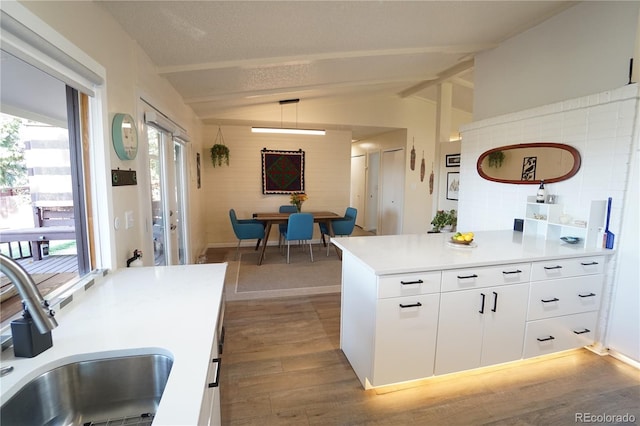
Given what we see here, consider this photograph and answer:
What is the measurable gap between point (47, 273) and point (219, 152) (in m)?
4.26

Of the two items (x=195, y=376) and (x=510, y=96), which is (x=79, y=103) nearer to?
(x=195, y=376)

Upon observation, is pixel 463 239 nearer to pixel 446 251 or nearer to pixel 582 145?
pixel 446 251

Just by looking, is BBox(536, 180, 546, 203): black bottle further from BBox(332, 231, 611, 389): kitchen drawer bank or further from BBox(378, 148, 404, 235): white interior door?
BBox(378, 148, 404, 235): white interior door

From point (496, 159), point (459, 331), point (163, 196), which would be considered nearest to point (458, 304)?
point (459, 331)

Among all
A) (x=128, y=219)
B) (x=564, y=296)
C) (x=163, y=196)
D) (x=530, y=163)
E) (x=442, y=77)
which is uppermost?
(x=442, y=77)

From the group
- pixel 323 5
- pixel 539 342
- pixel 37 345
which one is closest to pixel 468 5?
pixel 323 5

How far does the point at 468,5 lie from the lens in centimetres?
229

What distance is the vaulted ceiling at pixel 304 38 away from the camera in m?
1.96

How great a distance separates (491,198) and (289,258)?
121 inches

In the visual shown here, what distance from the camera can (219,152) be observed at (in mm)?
5457

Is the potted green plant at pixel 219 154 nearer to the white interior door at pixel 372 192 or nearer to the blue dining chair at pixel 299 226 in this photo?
the blue dining chair at pixel 299 226

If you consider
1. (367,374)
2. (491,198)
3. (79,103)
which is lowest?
(367,374)

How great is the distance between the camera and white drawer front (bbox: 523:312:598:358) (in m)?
2.12

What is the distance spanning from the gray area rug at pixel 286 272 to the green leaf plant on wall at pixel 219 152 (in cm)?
181
